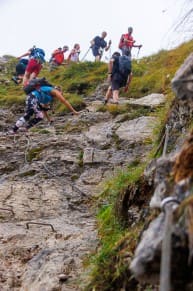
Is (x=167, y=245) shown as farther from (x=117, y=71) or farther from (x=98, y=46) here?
(x=98, y=46)

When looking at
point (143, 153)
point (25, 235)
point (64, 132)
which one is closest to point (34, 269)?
point (25, 235)

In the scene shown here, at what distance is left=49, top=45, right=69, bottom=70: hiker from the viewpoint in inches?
924

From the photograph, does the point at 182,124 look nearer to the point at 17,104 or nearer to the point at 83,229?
the point at 83,229

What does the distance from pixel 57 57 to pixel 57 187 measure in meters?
14.9

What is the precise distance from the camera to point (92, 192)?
934 centimetres

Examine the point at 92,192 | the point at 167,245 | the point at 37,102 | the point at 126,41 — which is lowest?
the point at 92,192

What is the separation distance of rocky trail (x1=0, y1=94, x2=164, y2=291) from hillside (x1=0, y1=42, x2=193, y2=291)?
0.01 meters

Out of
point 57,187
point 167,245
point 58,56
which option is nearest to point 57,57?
point 58,56

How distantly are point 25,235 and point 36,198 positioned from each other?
150 centimetres

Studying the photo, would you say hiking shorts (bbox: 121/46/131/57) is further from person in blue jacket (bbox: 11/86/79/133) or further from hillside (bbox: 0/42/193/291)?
person in blue jacket (bbox: 11/86/79/133)

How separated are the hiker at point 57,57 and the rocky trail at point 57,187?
8.72 meters

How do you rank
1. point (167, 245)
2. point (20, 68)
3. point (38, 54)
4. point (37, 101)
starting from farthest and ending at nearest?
point (20, 68) < point (38, 54) < point (37, 101) < point (167, 245)

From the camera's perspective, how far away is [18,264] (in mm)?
6719

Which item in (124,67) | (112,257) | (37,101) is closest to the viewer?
(112,257)
